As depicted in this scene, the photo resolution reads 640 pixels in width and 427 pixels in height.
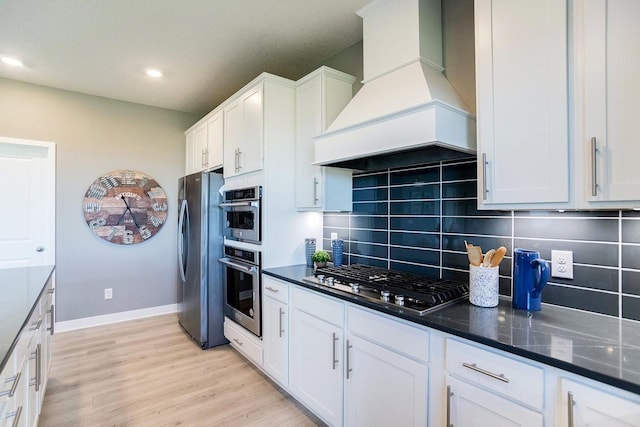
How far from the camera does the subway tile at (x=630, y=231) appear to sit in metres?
1.31

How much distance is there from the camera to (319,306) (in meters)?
1.94

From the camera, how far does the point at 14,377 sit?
1.22m

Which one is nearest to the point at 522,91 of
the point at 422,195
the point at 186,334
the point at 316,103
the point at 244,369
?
the point at 422,195

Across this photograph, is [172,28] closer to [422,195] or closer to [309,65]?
[309,65]

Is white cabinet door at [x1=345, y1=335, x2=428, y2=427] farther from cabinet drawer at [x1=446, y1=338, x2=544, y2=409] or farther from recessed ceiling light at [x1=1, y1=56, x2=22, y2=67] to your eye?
recessed ceiling light at [x1=1, y1=56, x2=22, y2=67]

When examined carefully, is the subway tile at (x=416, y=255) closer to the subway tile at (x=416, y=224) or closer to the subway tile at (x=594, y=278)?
the subway tile at (x=416, y=224)

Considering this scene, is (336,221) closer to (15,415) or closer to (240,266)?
(240,266)

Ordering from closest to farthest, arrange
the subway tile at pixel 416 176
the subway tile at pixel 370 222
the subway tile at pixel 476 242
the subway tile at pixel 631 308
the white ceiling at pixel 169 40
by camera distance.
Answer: the subway tile at pixel 631 308 → the subway tile at pixel 476 242 → the subway tile at pixel 416 176 → the white ceiling at pixel 169 40 → the subway tile at pixel 370 222

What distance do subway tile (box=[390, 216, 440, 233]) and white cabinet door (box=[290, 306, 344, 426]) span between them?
2.69ft

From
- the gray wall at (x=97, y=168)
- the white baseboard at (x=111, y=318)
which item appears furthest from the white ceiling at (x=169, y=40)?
the white baseboard at (x=111, y=318)

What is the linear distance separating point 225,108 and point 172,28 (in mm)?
826

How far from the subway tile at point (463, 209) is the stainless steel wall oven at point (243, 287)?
1.44 metres

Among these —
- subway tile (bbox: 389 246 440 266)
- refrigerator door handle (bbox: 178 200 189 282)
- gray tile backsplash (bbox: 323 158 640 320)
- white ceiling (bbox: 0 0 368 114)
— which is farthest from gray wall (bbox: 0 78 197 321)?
subway tile (bbox: 389 246 440 266)

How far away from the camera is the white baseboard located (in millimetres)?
3645
